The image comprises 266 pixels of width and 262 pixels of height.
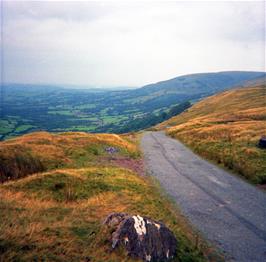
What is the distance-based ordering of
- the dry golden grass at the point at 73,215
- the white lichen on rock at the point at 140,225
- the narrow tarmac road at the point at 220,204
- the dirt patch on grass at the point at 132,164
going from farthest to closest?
the dirt patch on grass at the point at 132,164 → the narrow tarmac road at the point at 220,204 → the white lichen on rock at the point at 140,225 → the dry golden grass at the point at 73,215

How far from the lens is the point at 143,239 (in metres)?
10.5

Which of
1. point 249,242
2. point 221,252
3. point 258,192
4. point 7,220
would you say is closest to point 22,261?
point 7,220

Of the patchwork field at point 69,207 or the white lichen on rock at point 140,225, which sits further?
the white lichen on rock at point 140,225

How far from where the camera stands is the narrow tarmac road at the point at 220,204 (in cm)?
1416

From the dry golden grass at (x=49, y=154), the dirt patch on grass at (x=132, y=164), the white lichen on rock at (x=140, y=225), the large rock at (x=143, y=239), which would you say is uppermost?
the white lichen on rock at (x=140, y=225)

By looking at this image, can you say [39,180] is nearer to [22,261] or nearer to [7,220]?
[7,220]

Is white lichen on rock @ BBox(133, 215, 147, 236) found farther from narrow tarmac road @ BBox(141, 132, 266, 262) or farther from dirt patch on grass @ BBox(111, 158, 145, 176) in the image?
dirt patch on grass @ BBox(111, 158, 145, 176)

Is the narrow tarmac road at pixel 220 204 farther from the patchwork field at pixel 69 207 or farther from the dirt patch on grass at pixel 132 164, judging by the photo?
the patchwork field at pixel 69 207

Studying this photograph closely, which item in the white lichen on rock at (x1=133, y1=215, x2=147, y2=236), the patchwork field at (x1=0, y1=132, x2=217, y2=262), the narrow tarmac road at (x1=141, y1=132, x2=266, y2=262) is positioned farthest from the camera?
the narrow tarmac road at (x1=141, y1=132, x2=266, y2=262)

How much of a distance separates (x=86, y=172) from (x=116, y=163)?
8457mm

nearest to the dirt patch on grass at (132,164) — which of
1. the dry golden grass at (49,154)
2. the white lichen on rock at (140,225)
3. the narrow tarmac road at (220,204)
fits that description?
the narrow tarmac road at (220,204)

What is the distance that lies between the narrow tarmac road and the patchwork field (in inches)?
47.0

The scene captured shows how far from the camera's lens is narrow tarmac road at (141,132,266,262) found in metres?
14.2

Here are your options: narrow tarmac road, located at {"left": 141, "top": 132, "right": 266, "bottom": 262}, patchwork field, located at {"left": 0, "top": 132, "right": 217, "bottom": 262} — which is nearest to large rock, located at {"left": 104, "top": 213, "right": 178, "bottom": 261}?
patchwork field, located at {"left": 0, "top": 132, "right": 217, "bottom": 262}
